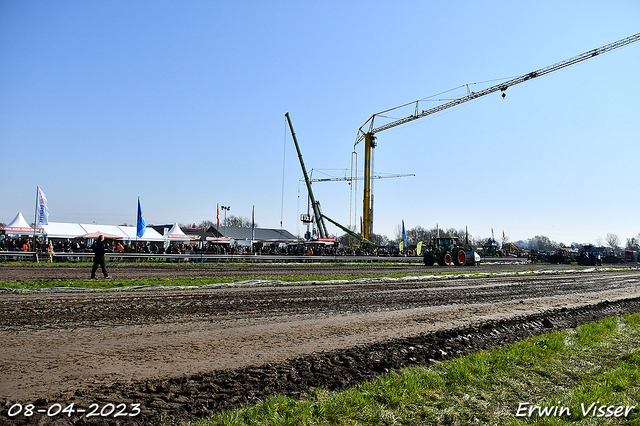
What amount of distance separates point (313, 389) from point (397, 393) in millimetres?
849

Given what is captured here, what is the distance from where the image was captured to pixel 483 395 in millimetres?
4129

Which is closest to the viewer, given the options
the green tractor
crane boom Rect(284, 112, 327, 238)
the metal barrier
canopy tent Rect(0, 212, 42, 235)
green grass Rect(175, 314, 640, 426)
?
green grass Rect(175, 314, 640, 426)

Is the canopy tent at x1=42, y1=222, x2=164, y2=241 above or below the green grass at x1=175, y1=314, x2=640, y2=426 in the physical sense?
above

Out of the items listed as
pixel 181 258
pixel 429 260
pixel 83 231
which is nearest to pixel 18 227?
pixel 83 231

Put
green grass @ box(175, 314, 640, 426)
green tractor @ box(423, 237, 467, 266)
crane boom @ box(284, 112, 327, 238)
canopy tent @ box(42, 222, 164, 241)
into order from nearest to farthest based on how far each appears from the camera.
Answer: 1. green grass @ box(175, 314, 640, 426)
2. green tractor @ box(423, 237, 467, 266)
3. canopy tent @ box(42, 222, 164, 241)
4. crane boom @ box(284, 112, 327, 238)

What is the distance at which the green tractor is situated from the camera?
31.2m

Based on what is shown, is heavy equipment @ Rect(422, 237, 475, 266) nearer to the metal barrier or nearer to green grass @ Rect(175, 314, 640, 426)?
the metal barrier

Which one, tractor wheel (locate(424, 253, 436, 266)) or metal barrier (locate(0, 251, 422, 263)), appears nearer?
metal barrier (locate(0, 251, 422, 263))

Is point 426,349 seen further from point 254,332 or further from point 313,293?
point 313,293

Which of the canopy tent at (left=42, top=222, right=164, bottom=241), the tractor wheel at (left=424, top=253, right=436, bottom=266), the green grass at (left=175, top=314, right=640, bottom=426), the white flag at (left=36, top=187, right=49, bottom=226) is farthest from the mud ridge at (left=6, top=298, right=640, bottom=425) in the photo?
the canopy tent at (left=42, top=222, right=164, bottom=241)

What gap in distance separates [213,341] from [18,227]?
123 ft

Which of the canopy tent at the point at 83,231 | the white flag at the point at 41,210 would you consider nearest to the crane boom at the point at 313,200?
the canopy tent at the point at 83,231

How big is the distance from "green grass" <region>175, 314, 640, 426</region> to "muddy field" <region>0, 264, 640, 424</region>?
1.29 feet

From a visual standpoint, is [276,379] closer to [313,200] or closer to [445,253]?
[445,253]
